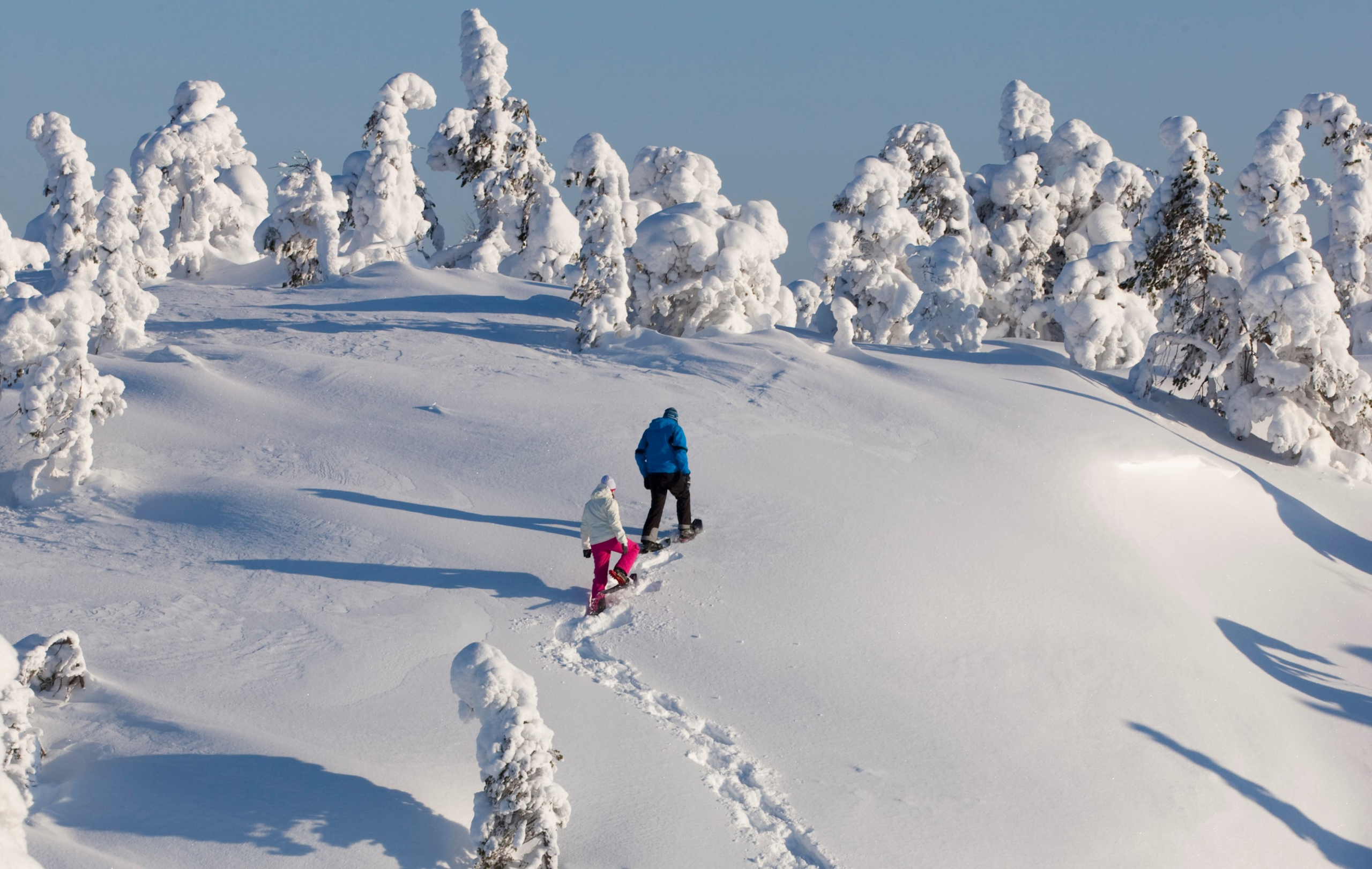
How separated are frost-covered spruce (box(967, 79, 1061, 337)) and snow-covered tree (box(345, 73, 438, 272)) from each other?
16403 millimetres

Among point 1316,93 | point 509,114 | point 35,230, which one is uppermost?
point 1316,93

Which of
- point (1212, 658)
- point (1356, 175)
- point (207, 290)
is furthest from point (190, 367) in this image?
point (1356, 175)

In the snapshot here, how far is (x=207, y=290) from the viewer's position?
22.0 m

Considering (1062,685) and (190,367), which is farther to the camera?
(190,367)

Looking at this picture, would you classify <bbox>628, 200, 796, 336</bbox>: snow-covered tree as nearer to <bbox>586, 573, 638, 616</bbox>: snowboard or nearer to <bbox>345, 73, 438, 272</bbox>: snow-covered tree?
<bbox>586, 573, 638, 616</bbox>: snowboard

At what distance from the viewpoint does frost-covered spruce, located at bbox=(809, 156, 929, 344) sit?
23266mm

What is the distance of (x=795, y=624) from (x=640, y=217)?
22163 millimetres

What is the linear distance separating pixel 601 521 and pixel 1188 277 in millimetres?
11832

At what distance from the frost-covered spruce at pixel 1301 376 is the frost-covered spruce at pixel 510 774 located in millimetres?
12150

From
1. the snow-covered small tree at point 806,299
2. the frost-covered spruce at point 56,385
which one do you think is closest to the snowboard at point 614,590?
the frost-covered spruce at point 56,385

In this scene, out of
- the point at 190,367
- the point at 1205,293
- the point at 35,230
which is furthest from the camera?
the point at 35,230

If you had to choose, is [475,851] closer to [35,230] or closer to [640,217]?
[640,217]

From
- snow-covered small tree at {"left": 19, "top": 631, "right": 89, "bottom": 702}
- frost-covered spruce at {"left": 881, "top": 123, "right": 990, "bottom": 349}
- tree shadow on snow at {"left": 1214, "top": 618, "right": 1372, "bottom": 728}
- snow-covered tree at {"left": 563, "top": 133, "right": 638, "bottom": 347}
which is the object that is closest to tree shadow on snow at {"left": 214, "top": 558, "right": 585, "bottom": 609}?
snow-covered small tree at {"left": 19, "top": 631, "right": 89, "bottom": 702}

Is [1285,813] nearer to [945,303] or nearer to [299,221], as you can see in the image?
[945,303]
